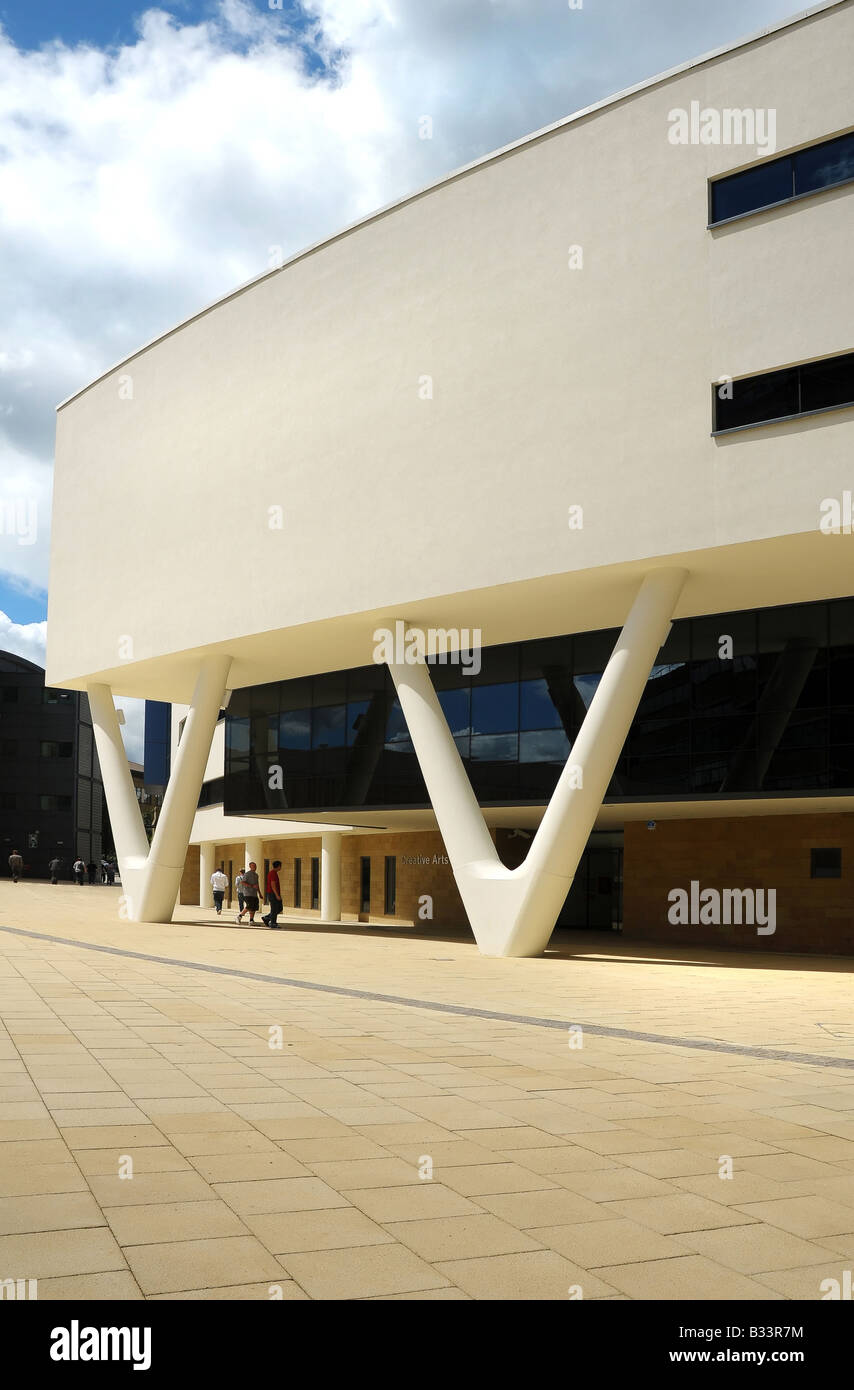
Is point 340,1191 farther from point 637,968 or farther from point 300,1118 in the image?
point 637,968

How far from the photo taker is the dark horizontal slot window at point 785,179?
18094 mm

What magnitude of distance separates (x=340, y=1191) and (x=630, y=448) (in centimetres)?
1638

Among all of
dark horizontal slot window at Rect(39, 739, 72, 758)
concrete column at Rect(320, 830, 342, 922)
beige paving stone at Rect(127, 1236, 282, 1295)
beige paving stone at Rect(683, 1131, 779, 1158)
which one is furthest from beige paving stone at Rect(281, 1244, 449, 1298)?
dark horizontal slot window at Rect(39, 739, 72, 758)

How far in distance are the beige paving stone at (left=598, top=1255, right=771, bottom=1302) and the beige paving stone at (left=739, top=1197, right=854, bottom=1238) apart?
70 centimetres

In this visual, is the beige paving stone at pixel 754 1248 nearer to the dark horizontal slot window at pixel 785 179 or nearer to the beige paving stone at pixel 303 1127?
the beige paving stone at pixel 303 1127

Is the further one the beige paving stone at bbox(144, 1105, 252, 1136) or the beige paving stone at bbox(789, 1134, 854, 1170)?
the beige paving stone at bbox(144, 1105, 252, 1136)

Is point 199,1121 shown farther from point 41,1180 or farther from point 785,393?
point 785,393

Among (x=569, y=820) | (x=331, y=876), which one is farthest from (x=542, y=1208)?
(x=331, y=876)

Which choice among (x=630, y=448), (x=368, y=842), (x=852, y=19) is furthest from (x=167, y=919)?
(x=852, y=19)

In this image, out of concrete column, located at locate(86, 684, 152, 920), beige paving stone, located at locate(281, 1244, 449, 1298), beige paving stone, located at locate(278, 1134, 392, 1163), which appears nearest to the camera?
beige paving stone, located at locate(281, 1244, 449, 1298)

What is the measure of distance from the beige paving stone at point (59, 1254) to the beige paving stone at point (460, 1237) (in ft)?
3.81

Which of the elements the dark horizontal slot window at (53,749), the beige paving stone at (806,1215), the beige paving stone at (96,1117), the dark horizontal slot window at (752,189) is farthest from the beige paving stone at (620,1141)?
the dark horizontal slot window at (53,749)

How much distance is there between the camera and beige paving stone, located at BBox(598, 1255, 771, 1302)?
168 inches

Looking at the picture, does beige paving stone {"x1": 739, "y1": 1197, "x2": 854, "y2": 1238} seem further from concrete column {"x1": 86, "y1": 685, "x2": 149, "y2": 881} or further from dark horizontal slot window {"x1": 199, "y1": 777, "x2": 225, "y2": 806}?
dark horizontal slot window {"x1": 199, "y1": 777, "x2": 225, "y2": 806}
